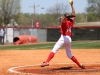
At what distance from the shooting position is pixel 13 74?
9984 mm

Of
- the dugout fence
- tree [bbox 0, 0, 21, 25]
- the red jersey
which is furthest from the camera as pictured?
tree [bbox 0, 0, 21, 25]

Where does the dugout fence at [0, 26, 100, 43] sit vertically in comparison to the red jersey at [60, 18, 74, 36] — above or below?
below

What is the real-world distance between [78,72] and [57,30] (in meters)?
39.4

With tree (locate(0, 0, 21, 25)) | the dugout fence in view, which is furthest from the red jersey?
tree (locate(0, 0, 21, 25))

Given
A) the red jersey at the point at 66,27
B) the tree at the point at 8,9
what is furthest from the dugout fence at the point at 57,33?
the red jersey at the point at 66,27

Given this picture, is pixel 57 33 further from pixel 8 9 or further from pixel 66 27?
pixel 66 27

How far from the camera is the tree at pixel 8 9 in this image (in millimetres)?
63250

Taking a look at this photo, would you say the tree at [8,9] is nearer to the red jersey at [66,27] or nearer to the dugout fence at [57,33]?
the dugout fence at [57,33]

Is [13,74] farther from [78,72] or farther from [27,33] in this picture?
[27,33]

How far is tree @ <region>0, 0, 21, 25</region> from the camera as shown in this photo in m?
63.2

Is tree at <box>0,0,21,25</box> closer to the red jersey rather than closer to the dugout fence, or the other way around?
the dugout fence

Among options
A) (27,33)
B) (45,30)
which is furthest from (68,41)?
(45,30)

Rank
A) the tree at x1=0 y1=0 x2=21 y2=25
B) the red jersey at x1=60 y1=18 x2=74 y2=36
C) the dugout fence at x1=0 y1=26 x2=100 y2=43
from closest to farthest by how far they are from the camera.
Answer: the red jersey at x1=60 y1=18 x2=74 y2=36, the dugout fence at x1=0 y1=26 x2=100 y2=43, the tree at x1=0 y1=0 x2=21 y2=25

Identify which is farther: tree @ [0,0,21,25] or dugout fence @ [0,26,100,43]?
tree @ [0,0,21,25]
